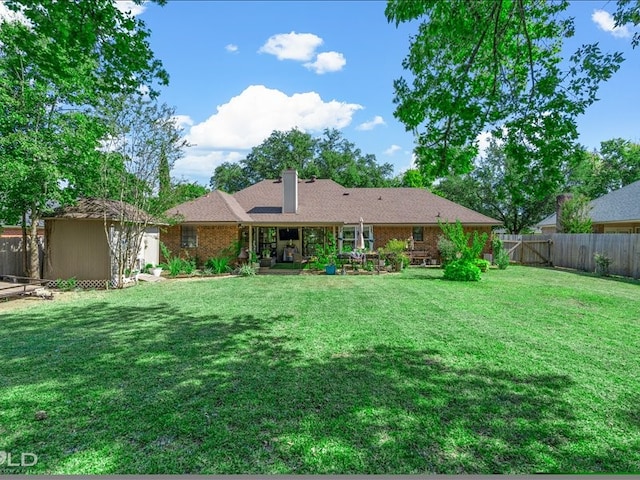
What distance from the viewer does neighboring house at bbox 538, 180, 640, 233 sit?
794 inches

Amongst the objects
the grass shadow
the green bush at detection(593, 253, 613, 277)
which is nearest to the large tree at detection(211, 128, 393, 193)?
the green bush at detection(593, 253, 613, 277)

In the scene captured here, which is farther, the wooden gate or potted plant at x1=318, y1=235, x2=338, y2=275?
the wooden gate

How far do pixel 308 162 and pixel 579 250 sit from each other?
29329mm

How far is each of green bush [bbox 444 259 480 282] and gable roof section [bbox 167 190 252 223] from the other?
32.4 feet

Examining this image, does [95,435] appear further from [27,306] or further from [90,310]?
[27,306]

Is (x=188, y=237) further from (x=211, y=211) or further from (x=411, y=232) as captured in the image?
(x=411, y=232)

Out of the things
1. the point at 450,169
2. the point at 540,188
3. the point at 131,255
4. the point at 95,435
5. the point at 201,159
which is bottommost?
the point at 95,435

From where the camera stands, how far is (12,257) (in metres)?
13.1

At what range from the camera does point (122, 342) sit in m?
6.22

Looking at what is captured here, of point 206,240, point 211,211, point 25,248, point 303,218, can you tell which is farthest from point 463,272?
point 25,248

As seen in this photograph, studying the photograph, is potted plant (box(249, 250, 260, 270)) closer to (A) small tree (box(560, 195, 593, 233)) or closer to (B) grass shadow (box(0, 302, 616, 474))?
(B) grass shadow (box(0, 302, 616, 474))

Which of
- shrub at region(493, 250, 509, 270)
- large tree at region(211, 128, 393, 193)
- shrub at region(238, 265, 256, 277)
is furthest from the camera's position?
large tree at region(211, 128, 393, 193)

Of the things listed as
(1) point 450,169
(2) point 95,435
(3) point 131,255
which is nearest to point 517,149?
(1) point 450,169

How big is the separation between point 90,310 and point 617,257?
67.7 ft
